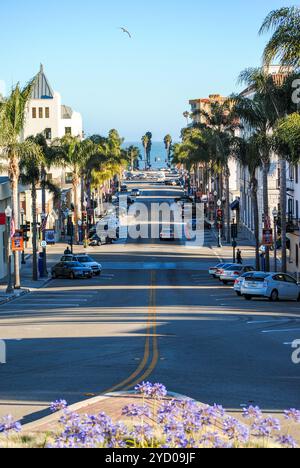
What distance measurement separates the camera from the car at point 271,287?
4139 centimetres

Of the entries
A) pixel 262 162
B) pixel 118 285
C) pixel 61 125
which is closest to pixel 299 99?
pixel 262 162

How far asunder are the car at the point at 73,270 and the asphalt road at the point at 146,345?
539 cm

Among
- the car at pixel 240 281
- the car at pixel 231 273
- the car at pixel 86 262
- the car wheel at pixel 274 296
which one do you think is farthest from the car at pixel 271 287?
the car at pixel 86 262

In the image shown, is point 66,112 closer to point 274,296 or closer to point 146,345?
point 274,296

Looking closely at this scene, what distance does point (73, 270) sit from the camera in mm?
57594

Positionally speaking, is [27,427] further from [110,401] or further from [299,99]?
[299,99]

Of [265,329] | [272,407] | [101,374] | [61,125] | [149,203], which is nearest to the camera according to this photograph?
[272,407]

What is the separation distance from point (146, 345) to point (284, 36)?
1775cm

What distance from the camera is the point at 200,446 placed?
10.4 m

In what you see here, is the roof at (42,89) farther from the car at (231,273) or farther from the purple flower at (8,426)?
the purple flower at (8,426)

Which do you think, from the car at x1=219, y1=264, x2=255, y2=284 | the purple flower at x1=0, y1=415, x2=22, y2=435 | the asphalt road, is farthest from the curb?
the car at x1=219, y1=264, x2=255, y2=284

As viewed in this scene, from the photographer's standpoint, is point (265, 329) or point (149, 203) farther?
point (149, 203)

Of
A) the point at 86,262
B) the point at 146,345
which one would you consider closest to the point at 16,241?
the point at 86,262

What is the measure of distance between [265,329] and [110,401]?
14.9 meters
